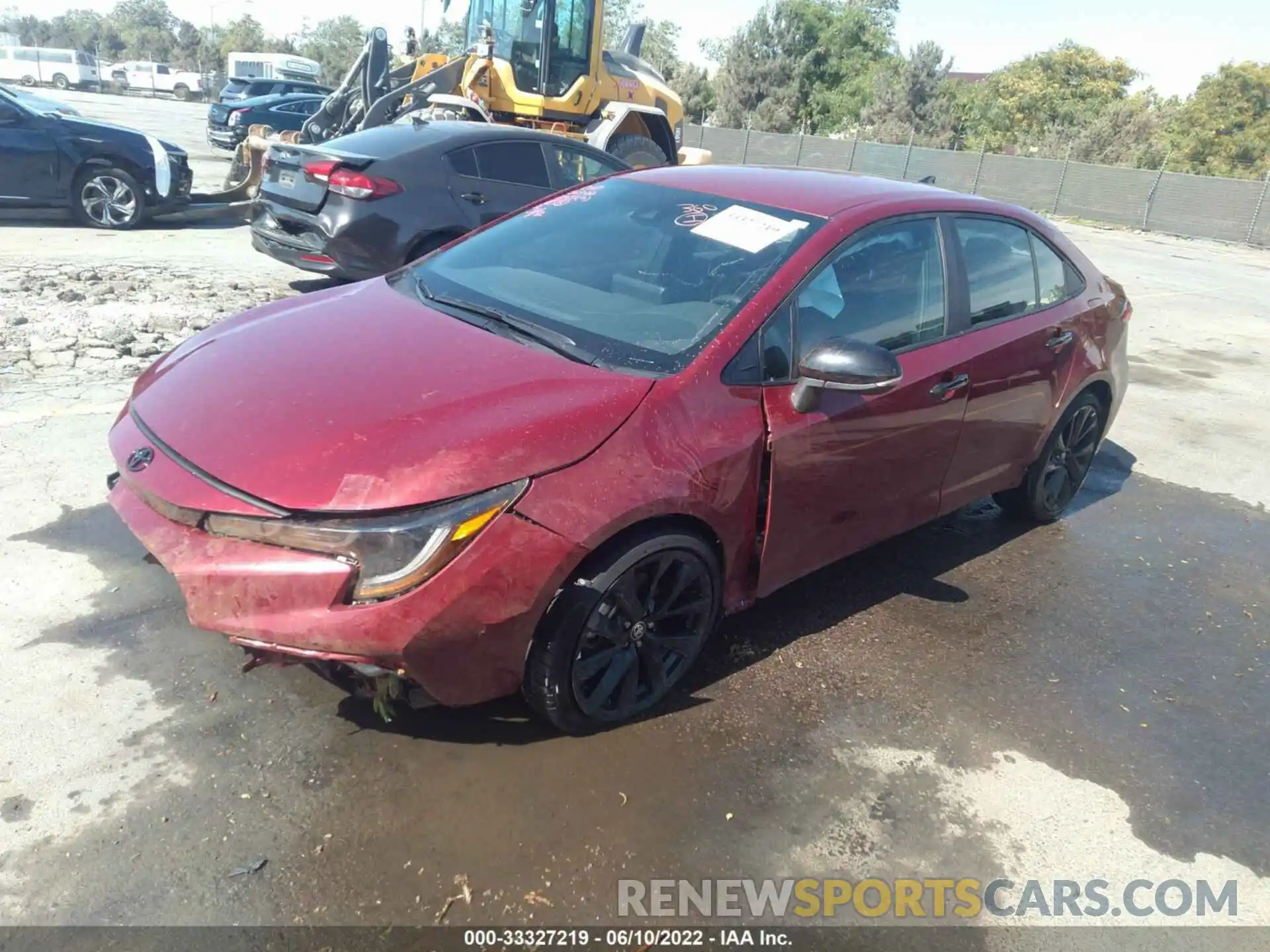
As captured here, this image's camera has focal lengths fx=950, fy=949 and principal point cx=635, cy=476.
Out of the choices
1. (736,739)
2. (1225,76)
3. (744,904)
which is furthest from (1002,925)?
(1225,76)

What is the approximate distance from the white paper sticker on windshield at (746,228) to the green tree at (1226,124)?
4225cm

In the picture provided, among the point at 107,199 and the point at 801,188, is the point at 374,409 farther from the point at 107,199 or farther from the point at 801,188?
the point at 107,199

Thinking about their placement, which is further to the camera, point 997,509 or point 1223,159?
point 1223,159

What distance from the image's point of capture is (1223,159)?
39250 mm

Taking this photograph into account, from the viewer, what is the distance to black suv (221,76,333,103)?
24469 millimetres

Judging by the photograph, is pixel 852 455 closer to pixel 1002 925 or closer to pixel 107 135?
pixel 1002 925

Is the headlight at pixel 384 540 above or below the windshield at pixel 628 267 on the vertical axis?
below

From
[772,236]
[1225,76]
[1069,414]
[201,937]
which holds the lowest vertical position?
[201,937]

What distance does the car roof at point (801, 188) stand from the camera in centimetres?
360

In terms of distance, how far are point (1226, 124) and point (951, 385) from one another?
45646mm

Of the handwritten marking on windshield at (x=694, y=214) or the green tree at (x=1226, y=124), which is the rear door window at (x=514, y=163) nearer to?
the handwritten marking on windshield at (x=694, y=214)

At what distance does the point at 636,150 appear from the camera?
44.7 feet

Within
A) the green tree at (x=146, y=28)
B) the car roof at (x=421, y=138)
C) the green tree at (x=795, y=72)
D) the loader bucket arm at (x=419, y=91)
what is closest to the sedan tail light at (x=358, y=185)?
the car roof at (x=421, y=138)

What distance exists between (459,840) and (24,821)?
1116mm
